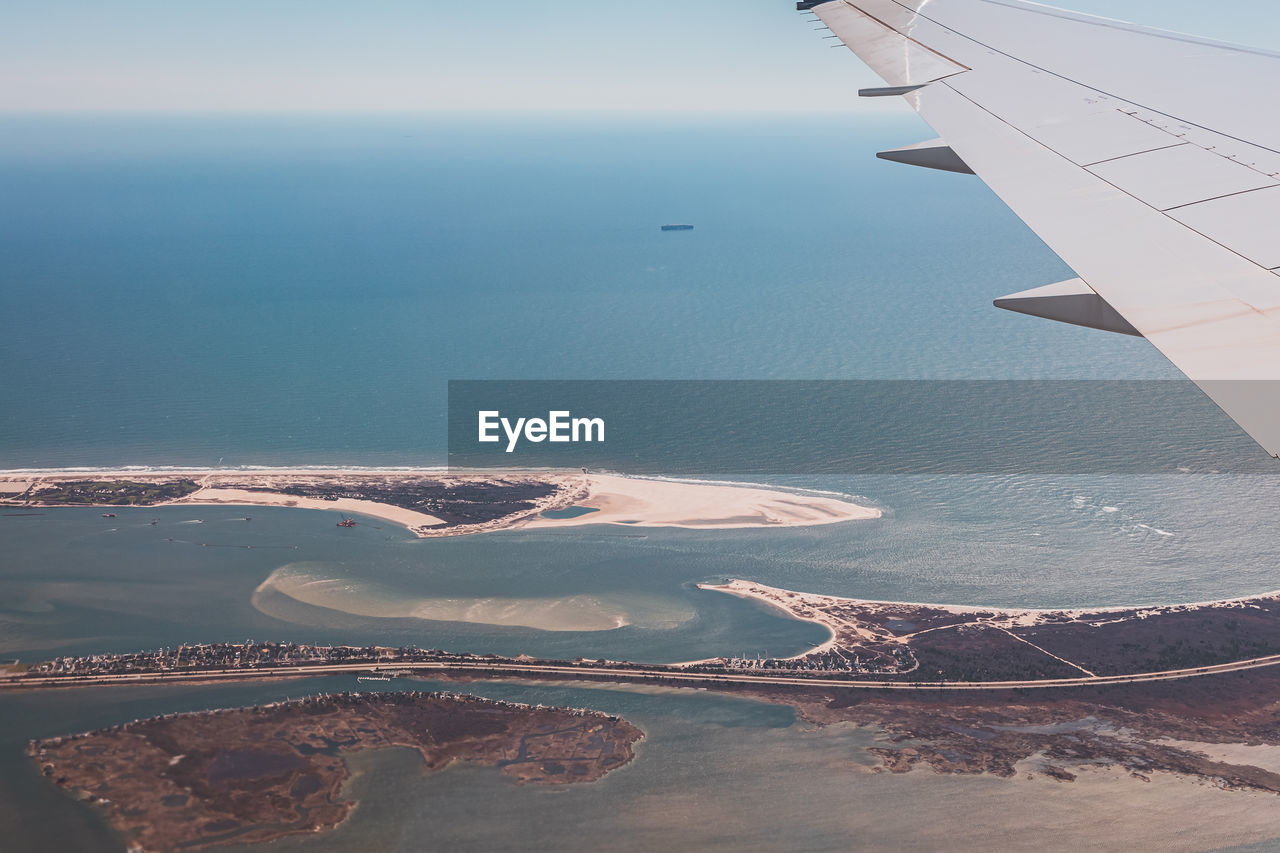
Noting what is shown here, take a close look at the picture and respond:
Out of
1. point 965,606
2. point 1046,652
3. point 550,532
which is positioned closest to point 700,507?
point 550,532

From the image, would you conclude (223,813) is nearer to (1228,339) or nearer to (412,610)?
(412,610)

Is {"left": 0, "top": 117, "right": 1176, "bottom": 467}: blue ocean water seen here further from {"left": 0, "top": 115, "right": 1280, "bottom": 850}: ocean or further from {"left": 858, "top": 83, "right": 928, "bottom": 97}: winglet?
{"left": 858, "top": 83, "right": 928, "bottom": 97}: winglet

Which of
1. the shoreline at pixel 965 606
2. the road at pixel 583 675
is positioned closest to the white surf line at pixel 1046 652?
the road at pixel 583 675

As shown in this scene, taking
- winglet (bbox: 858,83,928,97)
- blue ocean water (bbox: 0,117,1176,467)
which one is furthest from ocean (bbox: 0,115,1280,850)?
winglet (bbox: 858,83,928,97)

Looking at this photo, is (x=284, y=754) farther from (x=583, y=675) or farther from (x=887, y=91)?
(x=887, y=91)

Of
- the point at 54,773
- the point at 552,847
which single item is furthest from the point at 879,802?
the point at 54,773

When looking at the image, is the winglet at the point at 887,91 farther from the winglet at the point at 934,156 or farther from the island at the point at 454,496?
the island at the point at 454,496
